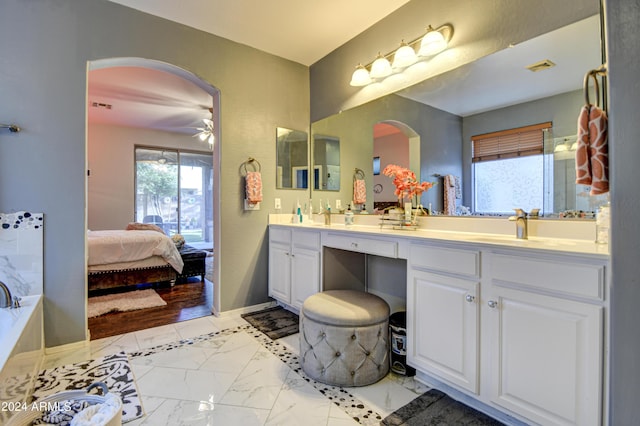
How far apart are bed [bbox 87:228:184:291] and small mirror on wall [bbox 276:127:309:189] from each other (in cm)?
200

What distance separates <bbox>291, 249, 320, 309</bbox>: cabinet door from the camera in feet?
8.67

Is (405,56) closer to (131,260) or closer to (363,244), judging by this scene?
(363,244)

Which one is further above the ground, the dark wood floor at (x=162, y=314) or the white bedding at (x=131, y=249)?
the white bedding at (x=131, y=249)

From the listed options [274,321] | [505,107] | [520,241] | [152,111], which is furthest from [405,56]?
[152,111]

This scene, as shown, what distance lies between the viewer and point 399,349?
6.63 ft

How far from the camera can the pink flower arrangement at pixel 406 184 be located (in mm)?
2363

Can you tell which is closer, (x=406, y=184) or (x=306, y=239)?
(x=406, y=184)

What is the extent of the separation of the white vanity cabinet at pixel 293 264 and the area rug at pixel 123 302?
4.62 feet

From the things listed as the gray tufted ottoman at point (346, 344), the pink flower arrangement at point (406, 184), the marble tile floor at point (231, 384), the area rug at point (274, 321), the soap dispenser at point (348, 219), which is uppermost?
the pink flower arrangement at point (406, 184)

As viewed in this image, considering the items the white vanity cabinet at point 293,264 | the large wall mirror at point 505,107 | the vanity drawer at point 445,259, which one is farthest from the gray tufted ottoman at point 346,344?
the large wall mirror at point 505,107

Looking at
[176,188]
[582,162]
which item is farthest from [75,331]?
[176,188]

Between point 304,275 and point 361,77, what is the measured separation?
1896 mm

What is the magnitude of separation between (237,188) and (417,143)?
1780 mm

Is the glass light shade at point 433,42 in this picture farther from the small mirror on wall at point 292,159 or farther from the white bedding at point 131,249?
the white bedding at point 131,249
